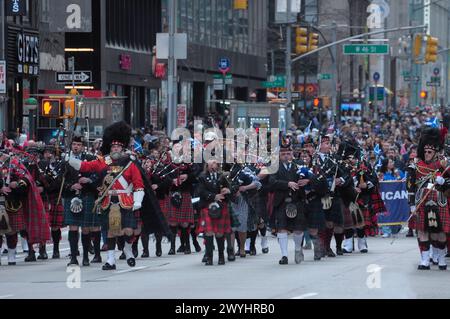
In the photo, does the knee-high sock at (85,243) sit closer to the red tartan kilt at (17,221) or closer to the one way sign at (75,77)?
the red tartan kilt at (17,221)

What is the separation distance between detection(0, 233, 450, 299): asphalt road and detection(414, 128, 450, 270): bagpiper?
13.8 inches

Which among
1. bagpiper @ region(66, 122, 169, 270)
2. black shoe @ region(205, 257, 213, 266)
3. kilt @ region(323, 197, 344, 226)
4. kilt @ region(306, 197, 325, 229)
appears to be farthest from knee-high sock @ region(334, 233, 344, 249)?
bagpiper @ region(66, 122, 169, 270)

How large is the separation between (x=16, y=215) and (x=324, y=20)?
67919 millimetres

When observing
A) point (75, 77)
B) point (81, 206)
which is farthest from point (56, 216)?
point (75, 77)

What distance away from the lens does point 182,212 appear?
22500mm

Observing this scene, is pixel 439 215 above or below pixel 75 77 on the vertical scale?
below

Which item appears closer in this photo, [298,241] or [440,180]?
[440,180]

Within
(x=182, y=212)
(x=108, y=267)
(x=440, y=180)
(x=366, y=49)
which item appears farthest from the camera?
(x=366, y=49)

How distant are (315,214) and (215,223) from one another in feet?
5.19

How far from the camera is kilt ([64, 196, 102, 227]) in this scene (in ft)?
62.8

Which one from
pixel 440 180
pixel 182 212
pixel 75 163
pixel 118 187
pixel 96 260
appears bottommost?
pixel 96 260

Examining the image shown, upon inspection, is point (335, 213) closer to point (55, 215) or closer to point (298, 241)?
point (298, 241)

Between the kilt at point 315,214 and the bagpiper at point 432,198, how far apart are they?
2.08 m
